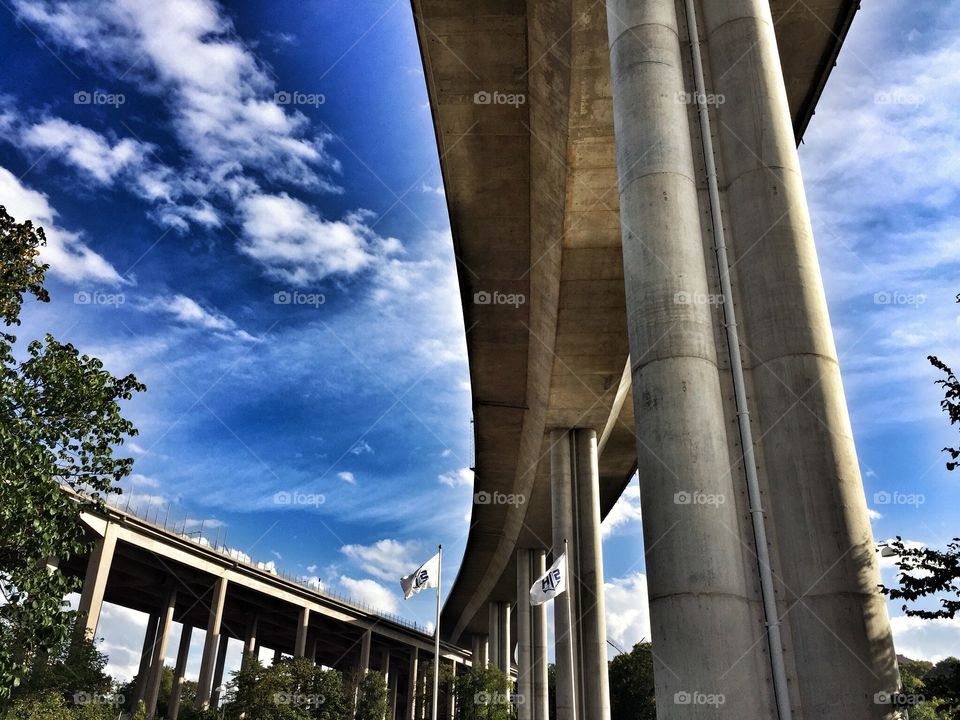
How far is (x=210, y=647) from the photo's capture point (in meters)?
56.2

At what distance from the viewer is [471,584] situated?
7506 cm

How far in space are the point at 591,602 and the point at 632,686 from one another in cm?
3379

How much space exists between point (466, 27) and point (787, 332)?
1306cm


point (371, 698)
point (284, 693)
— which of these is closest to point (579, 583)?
point (284, 693)

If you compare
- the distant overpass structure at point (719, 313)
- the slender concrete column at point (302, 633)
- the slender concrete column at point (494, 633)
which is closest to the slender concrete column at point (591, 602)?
the distant overpass structure at point (719, 313)

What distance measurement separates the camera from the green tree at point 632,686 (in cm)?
6144

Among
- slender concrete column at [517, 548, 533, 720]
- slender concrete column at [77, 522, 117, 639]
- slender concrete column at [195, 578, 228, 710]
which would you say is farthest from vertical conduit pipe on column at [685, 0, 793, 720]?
slender concrete column at [195, 578, 228, 710]

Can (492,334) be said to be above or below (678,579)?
above

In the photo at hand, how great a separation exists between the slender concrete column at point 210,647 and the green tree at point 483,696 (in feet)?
61.6

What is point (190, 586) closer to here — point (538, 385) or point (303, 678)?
point (303, 678)

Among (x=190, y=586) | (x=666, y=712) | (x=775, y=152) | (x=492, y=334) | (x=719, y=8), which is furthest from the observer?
(x=190, y=586)

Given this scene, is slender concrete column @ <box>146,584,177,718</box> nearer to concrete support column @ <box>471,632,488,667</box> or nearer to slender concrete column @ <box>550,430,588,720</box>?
slender concrete column @ <box>550,430,588,720</box>

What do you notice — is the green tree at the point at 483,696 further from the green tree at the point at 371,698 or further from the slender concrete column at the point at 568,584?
the slender concrete column at the point at 568,584

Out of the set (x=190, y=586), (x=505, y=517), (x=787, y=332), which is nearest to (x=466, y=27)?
(x=787, y=332)
